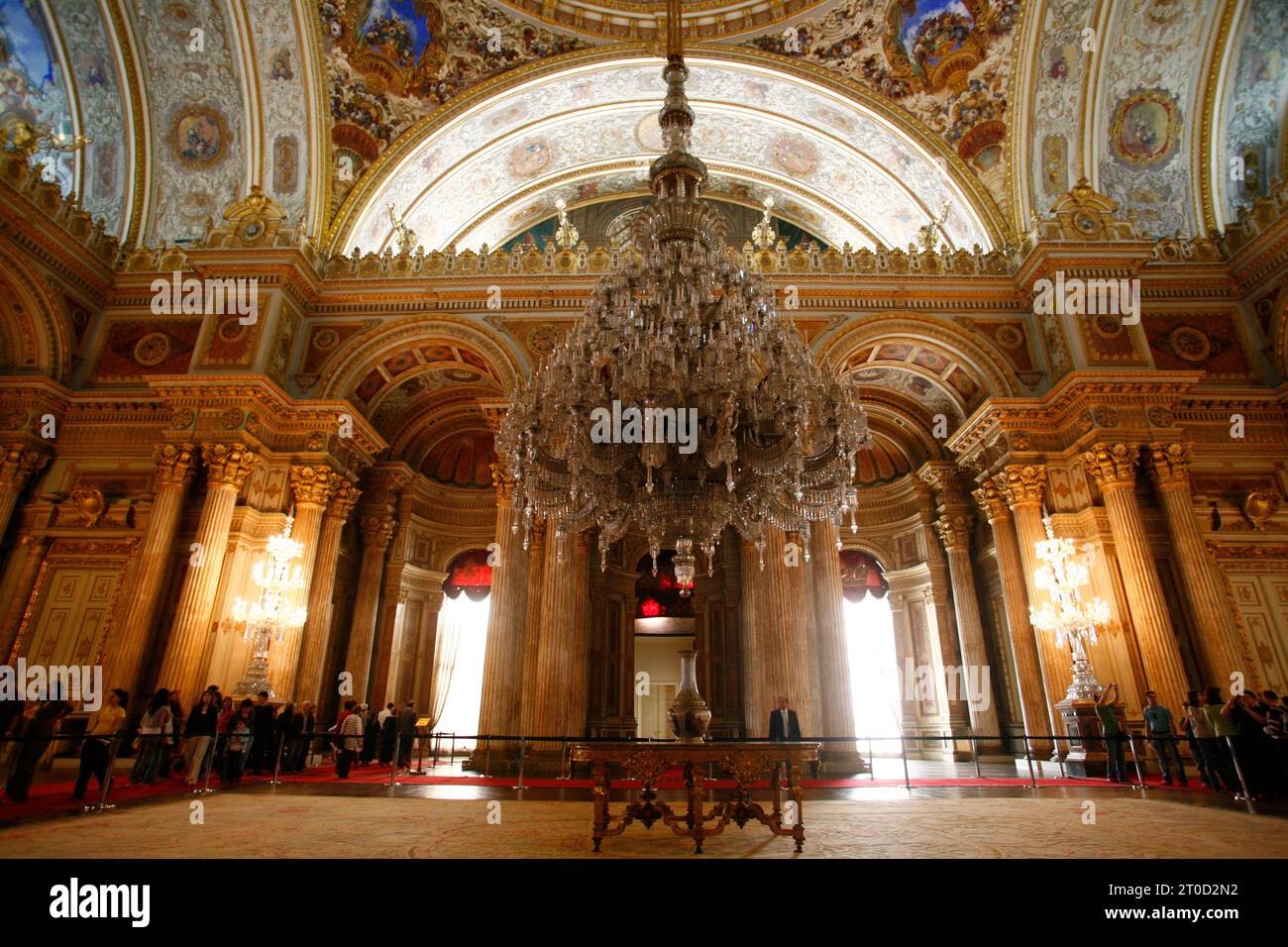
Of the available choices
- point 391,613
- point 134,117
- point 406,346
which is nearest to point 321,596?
point 391,613

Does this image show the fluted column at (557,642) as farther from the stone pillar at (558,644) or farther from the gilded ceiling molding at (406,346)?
the gilded ceiling molding at (406,346)

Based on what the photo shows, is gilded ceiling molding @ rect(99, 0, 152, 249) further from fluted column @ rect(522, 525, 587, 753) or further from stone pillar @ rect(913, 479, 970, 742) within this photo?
stone pillar @ rect(913, 479, 970, 742)

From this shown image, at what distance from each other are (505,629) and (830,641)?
493cm

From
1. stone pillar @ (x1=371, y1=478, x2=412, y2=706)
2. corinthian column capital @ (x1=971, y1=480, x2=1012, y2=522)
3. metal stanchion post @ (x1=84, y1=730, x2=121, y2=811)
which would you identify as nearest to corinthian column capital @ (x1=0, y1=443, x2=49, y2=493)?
stone pillar @ (x1=371, y1=478, x2=412, y2=706)

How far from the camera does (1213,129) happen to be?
11492 millimetres

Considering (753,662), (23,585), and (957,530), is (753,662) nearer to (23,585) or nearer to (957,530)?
(957,530)

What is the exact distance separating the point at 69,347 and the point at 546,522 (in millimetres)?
8301

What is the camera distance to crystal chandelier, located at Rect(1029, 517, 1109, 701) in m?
8.64

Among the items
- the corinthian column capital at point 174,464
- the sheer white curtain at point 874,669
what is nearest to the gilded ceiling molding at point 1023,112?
the sheer white curtain at point 874,669

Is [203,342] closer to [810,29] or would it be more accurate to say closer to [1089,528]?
[810,29]

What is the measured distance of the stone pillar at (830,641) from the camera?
9.58 m

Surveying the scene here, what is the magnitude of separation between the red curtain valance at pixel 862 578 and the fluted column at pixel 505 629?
27.2 feet

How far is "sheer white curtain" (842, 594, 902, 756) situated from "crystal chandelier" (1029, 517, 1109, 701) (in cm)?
551
